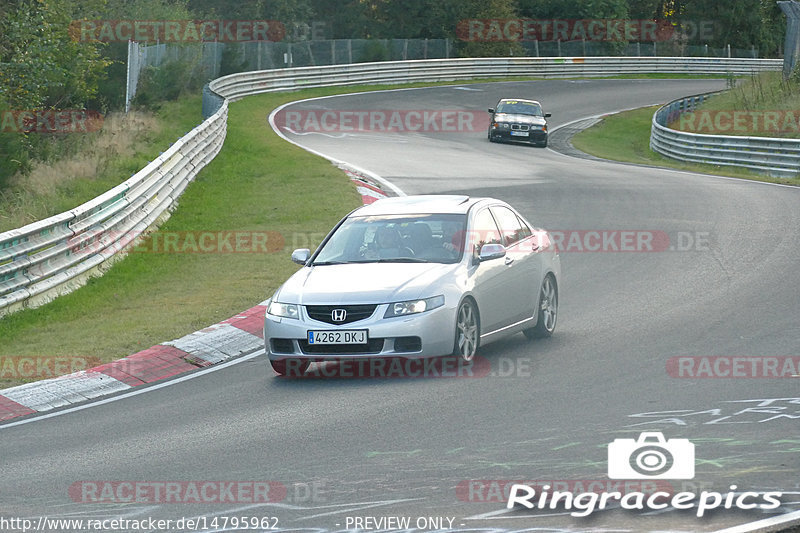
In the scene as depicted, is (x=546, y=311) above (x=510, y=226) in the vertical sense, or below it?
below

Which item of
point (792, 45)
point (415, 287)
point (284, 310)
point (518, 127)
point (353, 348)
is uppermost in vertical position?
point (792, 45)

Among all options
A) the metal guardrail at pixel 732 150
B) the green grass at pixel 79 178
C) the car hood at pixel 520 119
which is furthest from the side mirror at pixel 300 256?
the car hood at pixel 520 119

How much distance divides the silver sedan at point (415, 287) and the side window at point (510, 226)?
1cm

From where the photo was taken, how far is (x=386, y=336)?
34.8 ft

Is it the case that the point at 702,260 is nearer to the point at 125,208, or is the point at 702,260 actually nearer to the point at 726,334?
the point at 726,334

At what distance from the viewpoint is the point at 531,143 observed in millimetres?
38906

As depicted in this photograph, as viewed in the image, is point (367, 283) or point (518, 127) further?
point (518, 127)

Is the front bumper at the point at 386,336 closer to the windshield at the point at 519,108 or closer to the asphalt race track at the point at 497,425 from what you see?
the asphalt race track at the point at 497,425

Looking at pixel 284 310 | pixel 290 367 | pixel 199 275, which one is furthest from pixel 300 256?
pixel 199 275

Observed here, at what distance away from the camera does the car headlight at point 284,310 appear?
10.9 metres

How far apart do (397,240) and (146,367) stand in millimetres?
2666

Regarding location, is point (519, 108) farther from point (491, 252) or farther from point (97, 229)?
point (491, 252)

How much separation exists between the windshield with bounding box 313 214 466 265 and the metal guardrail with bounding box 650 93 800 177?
63.4 feet

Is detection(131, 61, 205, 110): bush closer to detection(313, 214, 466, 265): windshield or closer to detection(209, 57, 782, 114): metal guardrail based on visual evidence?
detection(209, 57, 782, 114): metal guardrail
